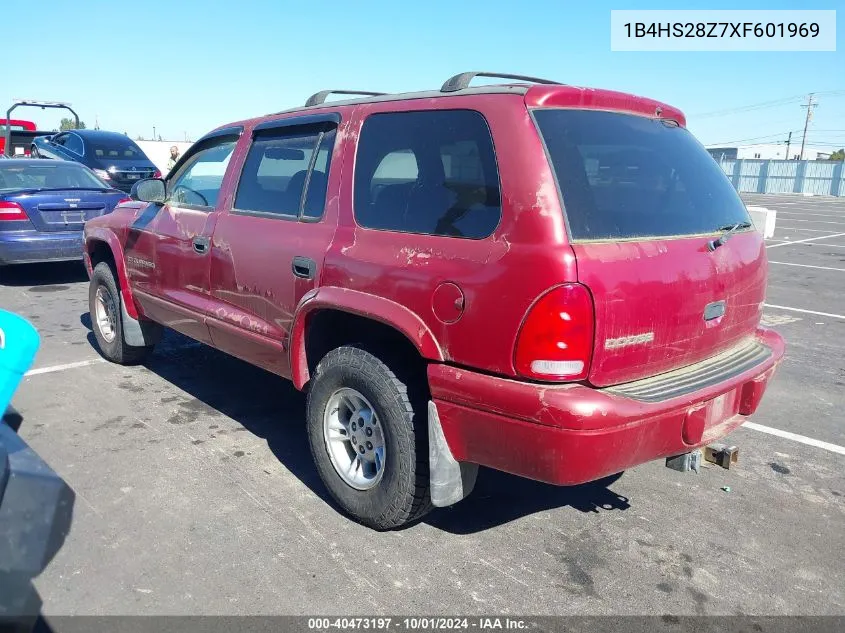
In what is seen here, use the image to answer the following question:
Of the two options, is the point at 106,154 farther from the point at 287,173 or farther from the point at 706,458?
the point at 706,458

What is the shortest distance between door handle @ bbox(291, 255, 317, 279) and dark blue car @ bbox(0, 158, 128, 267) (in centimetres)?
615

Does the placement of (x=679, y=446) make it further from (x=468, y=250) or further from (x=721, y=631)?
(x=468, y=250)

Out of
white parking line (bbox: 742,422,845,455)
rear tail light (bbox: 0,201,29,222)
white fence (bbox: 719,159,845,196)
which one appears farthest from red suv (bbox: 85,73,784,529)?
white fence (bbox: 719,159,845,196)

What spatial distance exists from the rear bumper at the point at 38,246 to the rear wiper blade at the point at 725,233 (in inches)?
303

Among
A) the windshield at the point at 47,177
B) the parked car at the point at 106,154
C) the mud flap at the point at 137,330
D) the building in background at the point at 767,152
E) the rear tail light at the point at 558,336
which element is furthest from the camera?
the building in background at the point at 767,152

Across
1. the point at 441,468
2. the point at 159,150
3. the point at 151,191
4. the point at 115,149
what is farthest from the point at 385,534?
the point at 159,150

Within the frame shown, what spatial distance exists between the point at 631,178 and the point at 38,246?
7.59 metres

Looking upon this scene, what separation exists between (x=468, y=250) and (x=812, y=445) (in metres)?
2.90

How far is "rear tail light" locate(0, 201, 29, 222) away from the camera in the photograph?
26.6 ft

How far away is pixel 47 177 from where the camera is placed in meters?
9.30

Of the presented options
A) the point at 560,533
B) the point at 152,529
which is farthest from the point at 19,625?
the point at 560,533

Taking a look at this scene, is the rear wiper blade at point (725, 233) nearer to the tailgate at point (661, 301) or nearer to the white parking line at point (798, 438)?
the tailgate at point (661, 301)

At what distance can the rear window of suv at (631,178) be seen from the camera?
2.68 meters

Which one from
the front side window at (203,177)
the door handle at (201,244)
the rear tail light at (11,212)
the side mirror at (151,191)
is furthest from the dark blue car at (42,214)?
the door handle at (201,244)
